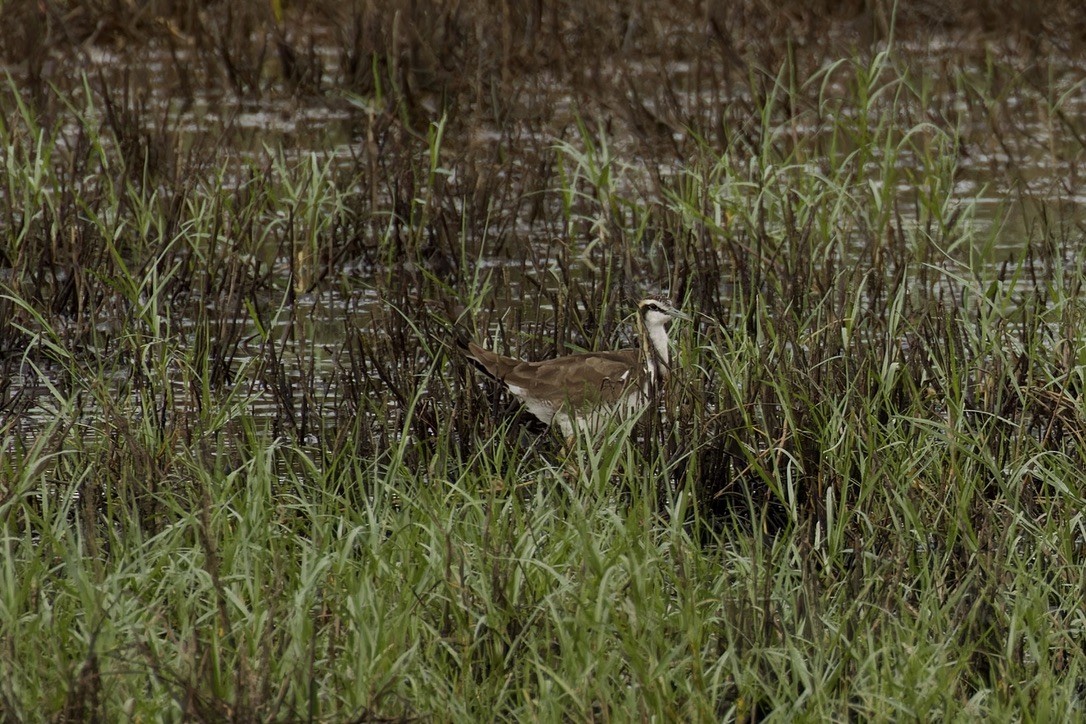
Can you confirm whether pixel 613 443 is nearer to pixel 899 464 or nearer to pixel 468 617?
pixel 899 464

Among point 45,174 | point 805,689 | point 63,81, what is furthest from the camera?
point 63,81

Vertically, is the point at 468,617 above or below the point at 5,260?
above

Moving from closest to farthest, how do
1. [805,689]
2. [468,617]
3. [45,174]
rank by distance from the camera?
[805,689] → [468,617] → [45,174]

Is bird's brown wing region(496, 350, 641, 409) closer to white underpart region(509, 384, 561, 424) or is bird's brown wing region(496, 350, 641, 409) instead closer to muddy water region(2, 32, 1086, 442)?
white underpart region(509, 384, 561, 424)

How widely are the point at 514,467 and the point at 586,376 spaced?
2.39ft

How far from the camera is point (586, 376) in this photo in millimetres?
4832

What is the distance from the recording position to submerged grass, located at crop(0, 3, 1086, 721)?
3086mm

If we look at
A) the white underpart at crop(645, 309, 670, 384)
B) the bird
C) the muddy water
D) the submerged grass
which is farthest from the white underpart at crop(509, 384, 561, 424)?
the muddy water

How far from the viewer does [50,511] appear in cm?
400

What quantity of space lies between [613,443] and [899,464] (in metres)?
0.69

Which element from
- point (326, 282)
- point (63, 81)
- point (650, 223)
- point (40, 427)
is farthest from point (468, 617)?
point (63, 81)

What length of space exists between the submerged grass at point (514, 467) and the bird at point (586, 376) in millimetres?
93

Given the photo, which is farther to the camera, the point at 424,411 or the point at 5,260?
the point at 5,260

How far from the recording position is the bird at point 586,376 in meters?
4.70
